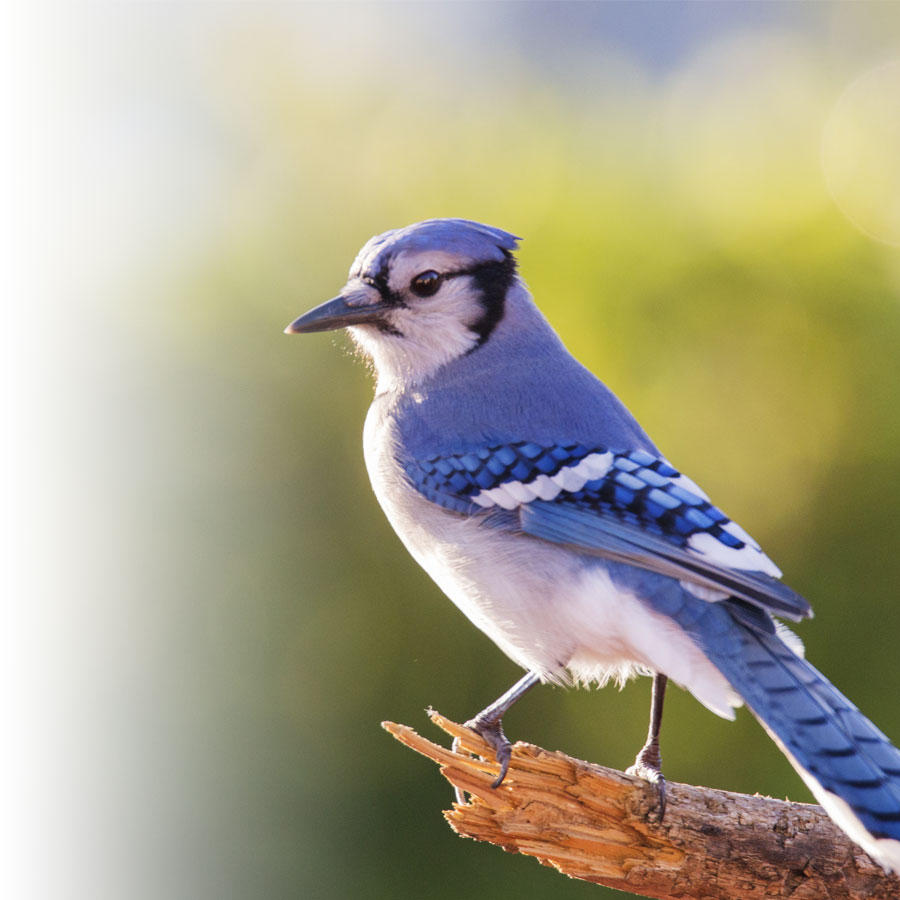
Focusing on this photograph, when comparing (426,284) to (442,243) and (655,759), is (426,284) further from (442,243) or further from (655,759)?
(655,759)

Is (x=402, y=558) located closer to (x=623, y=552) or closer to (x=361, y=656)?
(x=361, y=656)

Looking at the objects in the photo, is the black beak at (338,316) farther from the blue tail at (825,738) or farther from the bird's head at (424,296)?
the blue tail at (825,738)

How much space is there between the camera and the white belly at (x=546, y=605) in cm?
190

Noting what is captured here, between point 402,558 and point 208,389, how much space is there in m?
0.98

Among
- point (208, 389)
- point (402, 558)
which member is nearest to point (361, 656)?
point (402, 558)

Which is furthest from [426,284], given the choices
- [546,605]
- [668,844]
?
[668,844]

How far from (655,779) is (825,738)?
15.6 inches

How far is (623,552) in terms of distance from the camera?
1.92 meters

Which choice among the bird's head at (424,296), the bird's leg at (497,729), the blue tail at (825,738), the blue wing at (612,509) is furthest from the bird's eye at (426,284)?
the blue tail at (825,738)

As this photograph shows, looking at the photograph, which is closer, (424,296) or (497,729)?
(497,729)

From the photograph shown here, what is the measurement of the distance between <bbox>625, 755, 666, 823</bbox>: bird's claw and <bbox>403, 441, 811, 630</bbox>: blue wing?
340 mm

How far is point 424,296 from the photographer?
7.64 ft

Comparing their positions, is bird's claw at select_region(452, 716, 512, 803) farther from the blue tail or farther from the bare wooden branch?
the blue tail

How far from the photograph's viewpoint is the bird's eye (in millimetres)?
2301
